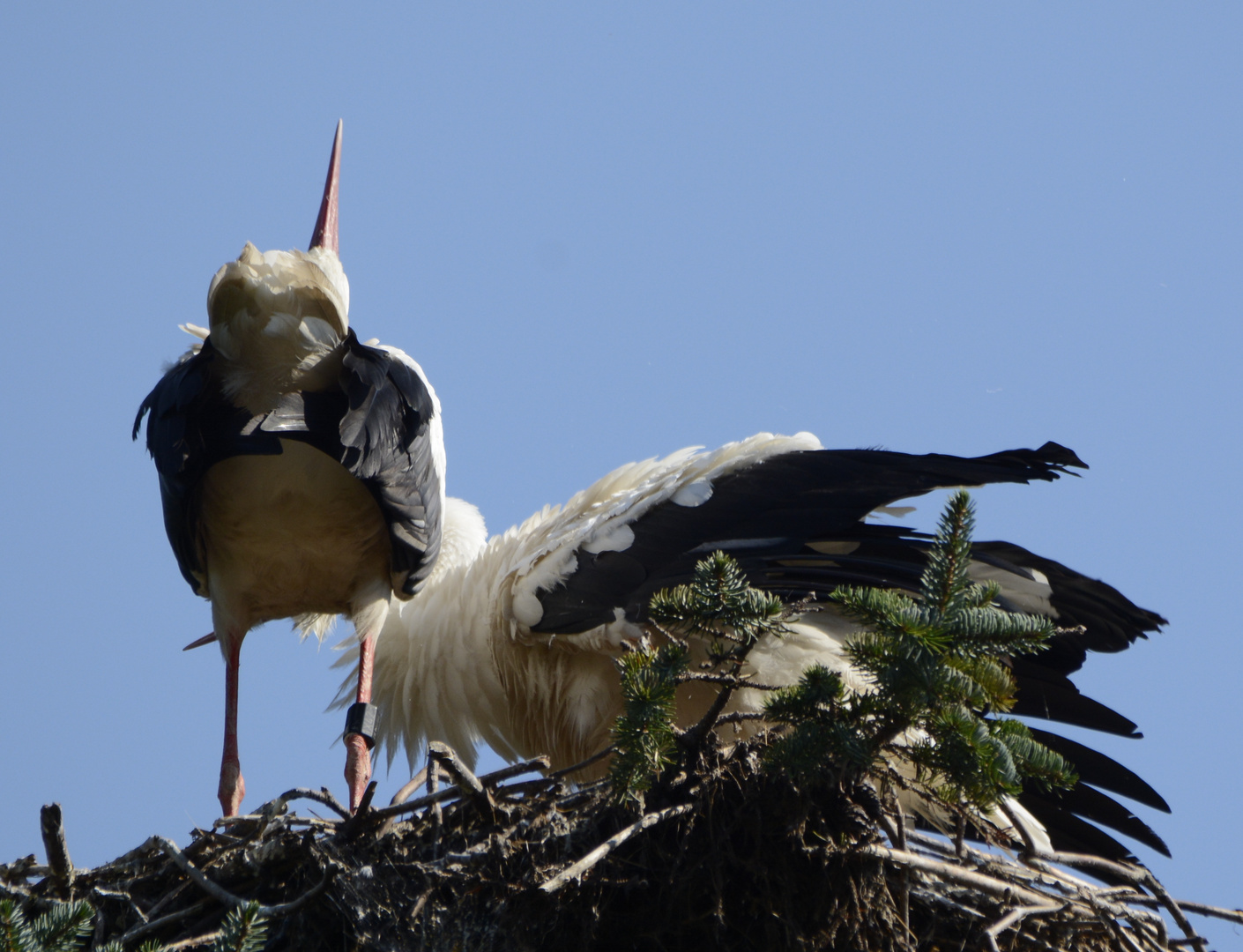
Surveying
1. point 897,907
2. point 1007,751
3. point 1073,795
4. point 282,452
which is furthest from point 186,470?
point 1073,795

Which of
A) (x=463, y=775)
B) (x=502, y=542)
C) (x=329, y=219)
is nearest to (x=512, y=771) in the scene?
(x=463, y=775)

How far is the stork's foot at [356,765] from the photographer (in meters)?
4.45

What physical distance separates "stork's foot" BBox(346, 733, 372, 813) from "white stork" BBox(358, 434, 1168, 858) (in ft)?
1.31

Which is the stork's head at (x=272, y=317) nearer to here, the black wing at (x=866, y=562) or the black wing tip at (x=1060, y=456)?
the black wing at (x=866, y=562)

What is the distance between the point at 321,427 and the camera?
3842 millimetres

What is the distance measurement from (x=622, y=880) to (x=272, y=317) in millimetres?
1866

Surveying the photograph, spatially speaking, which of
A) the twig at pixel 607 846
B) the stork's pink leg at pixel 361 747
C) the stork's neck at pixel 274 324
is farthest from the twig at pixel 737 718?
the stork's pink leg at pixel 361 747

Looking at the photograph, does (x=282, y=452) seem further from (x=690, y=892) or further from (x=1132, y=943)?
(x=1132, y=943)

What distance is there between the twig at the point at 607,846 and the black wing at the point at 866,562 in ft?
3.90

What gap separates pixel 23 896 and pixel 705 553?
78.8 inches

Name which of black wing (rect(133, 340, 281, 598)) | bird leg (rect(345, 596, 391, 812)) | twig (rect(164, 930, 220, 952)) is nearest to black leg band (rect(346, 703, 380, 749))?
bird leg (rect(345, 596, 391, 812))

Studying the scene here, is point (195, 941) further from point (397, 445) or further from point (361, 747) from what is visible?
point (361, 747)

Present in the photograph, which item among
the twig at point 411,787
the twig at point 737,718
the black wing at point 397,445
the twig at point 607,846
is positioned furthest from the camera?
the black wing at point 397,445

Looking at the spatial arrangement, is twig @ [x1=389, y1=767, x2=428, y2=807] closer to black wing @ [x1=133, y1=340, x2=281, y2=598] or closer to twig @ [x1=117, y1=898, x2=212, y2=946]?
twig @ [x1=117, y1=898, x2=212, y2=946]
